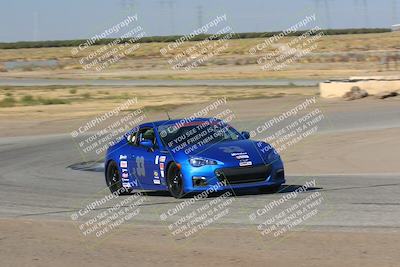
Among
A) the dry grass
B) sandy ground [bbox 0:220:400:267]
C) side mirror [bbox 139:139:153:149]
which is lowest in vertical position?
the dry grass

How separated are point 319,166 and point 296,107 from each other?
1610 centimetres

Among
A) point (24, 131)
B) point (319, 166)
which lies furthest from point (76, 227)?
point (24, 131)

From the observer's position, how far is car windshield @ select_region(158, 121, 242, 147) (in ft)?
→ 46.8

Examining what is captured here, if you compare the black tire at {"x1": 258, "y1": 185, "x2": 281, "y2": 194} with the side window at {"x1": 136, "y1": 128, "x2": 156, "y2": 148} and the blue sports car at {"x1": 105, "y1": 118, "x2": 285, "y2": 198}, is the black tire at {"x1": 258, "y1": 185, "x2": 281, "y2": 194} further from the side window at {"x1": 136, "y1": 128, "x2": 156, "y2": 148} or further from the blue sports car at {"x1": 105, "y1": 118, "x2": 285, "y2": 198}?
the side window at {"x1": 136, "y1": 128, "x2": 156, "y2": 148}

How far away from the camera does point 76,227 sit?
11297 mm

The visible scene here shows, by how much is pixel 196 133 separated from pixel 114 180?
2.21 metres

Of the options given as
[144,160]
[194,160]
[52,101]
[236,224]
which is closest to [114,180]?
[144,160]

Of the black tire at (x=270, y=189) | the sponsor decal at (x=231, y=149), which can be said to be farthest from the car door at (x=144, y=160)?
the black tire at (x=270, y=189)

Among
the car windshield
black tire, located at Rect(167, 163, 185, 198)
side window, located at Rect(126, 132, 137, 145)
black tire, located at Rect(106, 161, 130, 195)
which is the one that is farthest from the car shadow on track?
side window, located at Rect(126, 132, 137, 145)

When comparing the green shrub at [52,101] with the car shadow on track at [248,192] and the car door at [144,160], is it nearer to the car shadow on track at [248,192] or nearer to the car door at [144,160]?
the car door at [144,160]

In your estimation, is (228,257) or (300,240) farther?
(300,240)

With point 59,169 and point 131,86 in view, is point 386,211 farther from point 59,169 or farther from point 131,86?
point 131,86

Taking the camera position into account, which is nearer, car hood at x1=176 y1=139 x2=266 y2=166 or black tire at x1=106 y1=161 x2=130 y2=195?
car hood at x1=176 y1=139 x2=266 y2=166

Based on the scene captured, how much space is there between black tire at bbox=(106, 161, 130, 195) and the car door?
628 mm
